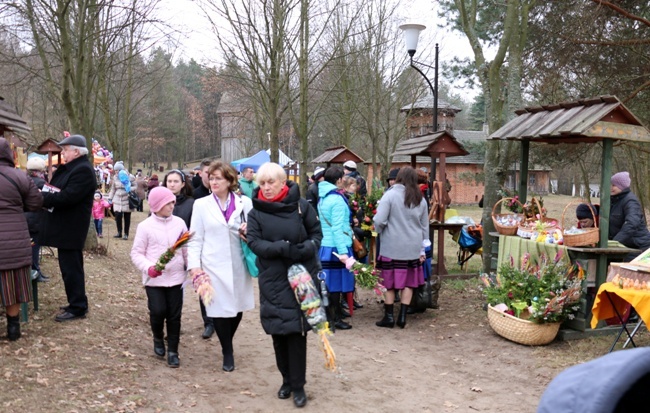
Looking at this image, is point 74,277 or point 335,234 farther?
point 335,234

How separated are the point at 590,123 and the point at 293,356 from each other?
416cm

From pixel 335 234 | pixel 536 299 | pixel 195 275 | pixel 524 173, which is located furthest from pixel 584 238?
pixel 195 275

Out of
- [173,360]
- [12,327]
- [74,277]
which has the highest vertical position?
[74,277]

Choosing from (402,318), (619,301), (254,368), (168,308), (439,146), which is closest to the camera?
(168,308)

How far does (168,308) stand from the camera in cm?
527

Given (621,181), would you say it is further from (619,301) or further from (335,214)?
(335,214)

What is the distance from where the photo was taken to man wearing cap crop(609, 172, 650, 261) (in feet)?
22.0

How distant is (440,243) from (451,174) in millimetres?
31154

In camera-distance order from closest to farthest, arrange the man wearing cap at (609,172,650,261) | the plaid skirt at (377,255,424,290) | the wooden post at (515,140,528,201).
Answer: the man wearing cap at (609,172,650,261)
the plaid skirt at (377,255,424,290)
the wooden post at (515,140,528,201)

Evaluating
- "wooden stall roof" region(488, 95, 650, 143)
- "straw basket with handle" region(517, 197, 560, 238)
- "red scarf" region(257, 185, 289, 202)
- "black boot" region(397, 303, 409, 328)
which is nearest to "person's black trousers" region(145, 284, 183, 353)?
"red scarf" region(257, 185, 289, 202)

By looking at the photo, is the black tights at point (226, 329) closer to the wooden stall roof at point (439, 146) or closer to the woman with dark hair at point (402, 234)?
the woman with dark hair at point (402, 234)

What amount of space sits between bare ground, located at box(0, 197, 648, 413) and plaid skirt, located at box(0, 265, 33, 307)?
0.43 m

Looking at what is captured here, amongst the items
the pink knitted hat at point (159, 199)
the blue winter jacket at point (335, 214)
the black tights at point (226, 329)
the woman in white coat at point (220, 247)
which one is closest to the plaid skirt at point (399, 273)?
Answer: the blue winter jacket at point (335, 214)

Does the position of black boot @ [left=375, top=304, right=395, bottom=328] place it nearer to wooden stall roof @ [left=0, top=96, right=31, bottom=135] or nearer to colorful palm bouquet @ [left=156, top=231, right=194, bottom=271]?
colorful palm bouquet @ [left=156, top=231, right=194, bottom=271]
